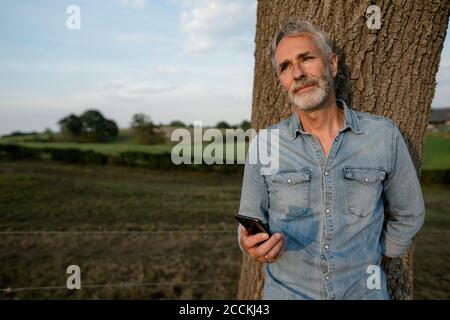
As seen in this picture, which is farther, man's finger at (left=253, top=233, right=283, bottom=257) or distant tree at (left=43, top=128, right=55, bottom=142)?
distant tree at (left=43, top=128, right=55, bottom=142)

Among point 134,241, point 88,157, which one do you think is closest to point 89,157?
point 88,157

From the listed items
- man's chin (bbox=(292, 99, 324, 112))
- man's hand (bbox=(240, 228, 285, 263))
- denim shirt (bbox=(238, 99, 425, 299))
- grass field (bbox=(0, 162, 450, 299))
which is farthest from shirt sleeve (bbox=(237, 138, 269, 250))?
grass field (bbox=(0, 162, 450, 299))

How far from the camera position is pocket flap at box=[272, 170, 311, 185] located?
1.82 meters

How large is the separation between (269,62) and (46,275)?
4212mm

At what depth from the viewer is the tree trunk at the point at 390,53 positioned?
6.69 feet

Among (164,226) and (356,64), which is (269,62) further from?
(164,226)

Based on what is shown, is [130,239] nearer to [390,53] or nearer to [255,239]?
[255,239]

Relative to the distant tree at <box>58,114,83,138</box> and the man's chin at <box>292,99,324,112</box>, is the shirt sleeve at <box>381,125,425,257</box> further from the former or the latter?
the distant tree at <box>58,114,83,138</box>

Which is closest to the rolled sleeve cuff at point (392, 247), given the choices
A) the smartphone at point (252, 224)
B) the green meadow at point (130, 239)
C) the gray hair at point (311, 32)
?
the smartphone at point (252, 224)

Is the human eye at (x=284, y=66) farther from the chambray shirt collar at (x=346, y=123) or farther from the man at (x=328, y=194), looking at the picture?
the chambray shirt collar at (x=346, y=123)

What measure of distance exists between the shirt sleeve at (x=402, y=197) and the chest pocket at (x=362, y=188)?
0.30ft

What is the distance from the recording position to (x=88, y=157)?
1502cm

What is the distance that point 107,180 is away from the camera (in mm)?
12531

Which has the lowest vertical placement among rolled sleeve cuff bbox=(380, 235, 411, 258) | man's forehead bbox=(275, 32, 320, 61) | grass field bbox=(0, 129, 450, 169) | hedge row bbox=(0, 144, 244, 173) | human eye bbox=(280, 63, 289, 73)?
hedge row bbox=(0, 144, 244, 173)
